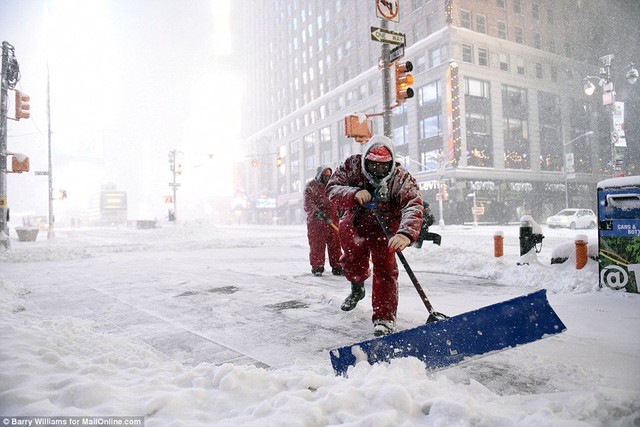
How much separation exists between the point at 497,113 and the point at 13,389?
40.5 metres

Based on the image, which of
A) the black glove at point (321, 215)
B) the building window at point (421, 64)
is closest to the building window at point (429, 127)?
the building window at point (421, 64)

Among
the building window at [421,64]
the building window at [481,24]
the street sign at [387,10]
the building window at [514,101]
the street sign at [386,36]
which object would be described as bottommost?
the street sign at [386,36]

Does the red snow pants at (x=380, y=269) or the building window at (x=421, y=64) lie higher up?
the building window at (x=421, y=64)

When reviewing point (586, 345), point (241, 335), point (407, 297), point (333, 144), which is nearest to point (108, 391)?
point (241, 335)

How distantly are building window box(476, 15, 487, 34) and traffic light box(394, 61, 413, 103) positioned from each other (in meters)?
33.4

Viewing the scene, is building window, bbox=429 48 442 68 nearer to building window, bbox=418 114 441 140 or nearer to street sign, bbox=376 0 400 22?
building window, bbox=418 114 441 140

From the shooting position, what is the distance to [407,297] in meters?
5.19

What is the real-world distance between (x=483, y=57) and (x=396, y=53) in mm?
33198

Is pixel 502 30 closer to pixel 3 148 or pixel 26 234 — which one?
pixel 3 148

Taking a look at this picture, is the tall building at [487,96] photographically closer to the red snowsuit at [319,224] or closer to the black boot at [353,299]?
the red snowsuit at [319,224]

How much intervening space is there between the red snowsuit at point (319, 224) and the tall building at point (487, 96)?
21690 millimetres

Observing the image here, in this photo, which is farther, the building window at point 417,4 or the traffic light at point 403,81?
the building window at point 417,4

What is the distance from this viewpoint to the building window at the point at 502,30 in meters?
37.7

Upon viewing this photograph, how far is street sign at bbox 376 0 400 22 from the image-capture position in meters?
8.02
